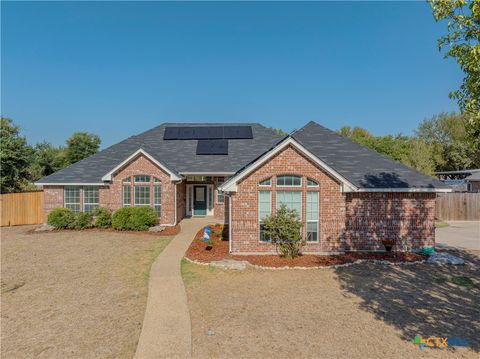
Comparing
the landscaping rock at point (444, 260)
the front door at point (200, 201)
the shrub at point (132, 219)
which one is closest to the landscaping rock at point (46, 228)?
the shrub at point (132, 219)

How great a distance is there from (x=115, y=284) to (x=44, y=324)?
2.68m

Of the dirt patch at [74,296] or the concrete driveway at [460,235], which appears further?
the concrete driveway at [460,235]

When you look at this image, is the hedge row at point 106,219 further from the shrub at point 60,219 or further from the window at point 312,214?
the window at point 312,214

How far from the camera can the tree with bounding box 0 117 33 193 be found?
80.7 feet

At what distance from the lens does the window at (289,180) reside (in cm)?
1245

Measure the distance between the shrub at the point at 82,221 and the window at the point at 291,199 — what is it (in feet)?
44.9

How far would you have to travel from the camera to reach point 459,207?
2448cm

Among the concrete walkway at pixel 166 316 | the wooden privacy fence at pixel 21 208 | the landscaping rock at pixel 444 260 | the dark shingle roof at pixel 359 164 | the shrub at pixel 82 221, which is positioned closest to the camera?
the concrete walkway at pixel 166 316

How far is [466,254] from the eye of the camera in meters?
13.4

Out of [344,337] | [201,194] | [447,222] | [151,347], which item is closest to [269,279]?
[344,337]

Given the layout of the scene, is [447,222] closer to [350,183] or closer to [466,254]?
[466,254]

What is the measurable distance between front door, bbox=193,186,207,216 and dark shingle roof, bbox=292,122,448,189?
31.7 feet

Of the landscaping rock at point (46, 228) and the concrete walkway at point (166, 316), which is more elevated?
the landscaping rock at point (46, 228)

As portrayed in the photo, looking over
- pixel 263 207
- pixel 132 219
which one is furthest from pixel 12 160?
pixel 263 207
